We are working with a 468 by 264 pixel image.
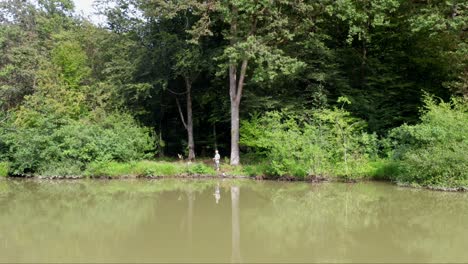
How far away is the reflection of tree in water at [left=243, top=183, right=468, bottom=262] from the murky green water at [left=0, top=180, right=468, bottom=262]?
2cm

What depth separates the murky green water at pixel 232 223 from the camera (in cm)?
843

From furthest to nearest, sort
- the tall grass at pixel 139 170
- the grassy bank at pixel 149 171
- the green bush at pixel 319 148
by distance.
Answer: the tall grass at pixel 139 170, the grassy bank at pixel 149 171, the green bush at pixel 319 148

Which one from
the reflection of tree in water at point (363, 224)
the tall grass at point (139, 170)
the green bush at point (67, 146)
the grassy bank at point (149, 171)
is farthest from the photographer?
the green bush at point (67, 146)

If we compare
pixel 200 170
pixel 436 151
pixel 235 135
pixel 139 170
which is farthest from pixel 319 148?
pixel 139 170

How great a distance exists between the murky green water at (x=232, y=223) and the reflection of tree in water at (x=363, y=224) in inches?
0.9

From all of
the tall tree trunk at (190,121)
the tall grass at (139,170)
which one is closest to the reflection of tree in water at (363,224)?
the tall grass at (139,170)

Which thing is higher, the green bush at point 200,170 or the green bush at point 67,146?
the green bush at point 67,146

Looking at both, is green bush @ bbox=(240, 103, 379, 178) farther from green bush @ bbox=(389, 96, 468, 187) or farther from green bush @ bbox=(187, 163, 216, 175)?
green bush @ bbox=(187, 163, 216, 175)

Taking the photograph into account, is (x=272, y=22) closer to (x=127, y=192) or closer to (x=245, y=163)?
(x=245, y=163)

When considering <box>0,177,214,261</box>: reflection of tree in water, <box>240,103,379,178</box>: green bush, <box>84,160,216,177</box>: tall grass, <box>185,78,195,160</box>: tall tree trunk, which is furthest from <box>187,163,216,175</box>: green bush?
<box>185,78,195,160</box>: tall tree trunk

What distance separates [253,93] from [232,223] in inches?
504

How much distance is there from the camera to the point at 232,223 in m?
11.0

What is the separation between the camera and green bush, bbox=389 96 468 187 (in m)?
15.5

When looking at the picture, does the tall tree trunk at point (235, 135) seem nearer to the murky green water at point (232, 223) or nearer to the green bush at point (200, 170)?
the green bush at point (200, 170)
